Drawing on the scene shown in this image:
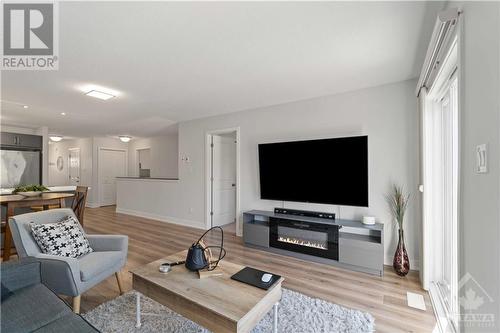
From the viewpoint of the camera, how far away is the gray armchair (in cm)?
178

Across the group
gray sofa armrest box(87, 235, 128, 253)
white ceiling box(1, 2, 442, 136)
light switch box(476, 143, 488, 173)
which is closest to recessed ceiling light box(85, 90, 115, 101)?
white ceiling box(1, 2, 442, 136)

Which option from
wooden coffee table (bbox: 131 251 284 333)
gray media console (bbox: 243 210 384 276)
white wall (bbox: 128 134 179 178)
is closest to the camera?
wooden coffee table (bbox: 131 251 284 333)

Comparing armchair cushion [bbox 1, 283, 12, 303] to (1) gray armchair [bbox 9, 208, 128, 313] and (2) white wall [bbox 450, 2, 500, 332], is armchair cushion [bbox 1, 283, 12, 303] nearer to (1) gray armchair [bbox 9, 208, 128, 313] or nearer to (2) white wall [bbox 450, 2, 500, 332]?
(1) gray armchair [bbox 9, 208, 128, 313]

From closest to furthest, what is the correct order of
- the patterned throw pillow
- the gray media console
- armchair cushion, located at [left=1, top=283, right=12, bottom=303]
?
armchair cushion, located at [left=1, top=283, right=12, bottom=303] < the patterned throw pillow < the gray media console

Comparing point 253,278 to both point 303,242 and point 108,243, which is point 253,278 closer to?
point 108,243

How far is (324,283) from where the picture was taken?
2561 millimetres

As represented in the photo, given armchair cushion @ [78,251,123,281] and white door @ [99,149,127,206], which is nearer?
armchair cushion @ [78,251,123,281]

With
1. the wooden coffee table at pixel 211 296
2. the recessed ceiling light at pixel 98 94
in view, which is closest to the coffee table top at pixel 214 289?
the wooden coffee table at pixel 211 296

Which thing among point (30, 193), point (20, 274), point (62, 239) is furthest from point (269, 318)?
point (30, 193)

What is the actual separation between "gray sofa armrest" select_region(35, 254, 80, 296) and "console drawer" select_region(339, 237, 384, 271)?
109 inches

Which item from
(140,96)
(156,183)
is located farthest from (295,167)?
(156,183)

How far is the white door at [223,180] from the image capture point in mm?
5004

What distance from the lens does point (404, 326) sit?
73.3 inches

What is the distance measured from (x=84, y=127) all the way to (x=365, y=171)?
21.7 feet
